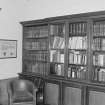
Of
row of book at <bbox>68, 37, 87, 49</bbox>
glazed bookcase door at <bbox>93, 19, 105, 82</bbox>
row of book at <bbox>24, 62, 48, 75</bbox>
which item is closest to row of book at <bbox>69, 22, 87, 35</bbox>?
row of book at <bbox>68, 37, 87, 49</bbox>

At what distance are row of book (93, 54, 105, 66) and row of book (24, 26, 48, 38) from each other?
1506mm

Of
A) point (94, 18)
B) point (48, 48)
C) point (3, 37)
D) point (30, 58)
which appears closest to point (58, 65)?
point (48, 48)

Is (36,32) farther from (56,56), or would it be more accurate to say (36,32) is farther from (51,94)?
(51,94)

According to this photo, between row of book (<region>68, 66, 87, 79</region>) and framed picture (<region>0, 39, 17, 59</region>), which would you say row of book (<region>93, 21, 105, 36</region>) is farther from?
framed picture (<region>0, 39, 17, 59</region>)

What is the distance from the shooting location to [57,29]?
425 cm

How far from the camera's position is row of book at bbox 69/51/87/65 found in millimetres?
3793

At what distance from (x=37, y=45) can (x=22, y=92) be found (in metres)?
1.34

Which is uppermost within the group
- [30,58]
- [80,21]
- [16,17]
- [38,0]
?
[38,0]

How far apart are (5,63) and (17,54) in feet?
1.61

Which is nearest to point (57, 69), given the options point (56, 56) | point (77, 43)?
point (56, 56)

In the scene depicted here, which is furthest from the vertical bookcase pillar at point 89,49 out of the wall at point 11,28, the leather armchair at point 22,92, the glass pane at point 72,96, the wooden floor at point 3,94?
the wall at point 11,28

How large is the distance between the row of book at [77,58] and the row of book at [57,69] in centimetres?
30

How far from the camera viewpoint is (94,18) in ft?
11.6

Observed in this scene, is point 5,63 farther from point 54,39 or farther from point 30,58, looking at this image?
point 54,39
